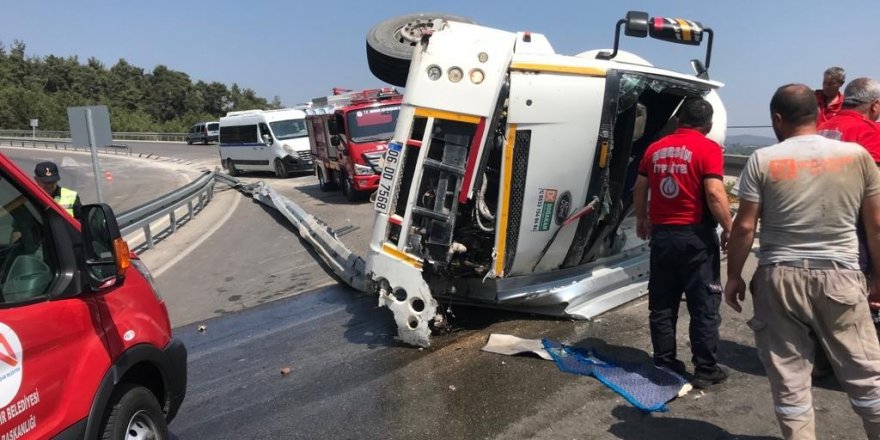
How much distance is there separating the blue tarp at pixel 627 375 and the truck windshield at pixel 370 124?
35.4 feet

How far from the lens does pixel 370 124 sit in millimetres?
14938

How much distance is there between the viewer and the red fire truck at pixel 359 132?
14633 mm

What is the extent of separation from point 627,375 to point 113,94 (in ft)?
295

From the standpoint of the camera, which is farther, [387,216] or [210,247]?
[210,247]

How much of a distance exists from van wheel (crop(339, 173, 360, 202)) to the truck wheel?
7.51 metres

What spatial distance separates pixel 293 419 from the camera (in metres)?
4.04

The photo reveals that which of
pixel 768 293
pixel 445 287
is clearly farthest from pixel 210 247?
pixel 768 293

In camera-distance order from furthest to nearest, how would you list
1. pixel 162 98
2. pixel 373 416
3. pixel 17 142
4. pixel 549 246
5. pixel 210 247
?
pixel 162 98, pixel 17 142, pixel 210 247, pixel 549 246, pixel 373 416

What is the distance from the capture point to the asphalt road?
363cm

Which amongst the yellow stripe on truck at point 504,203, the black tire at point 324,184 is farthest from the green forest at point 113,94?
the yellow stripe on truck at point 504,203

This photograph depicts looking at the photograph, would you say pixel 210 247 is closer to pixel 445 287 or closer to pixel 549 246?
pixel 445 287

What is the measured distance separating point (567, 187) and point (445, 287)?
1.33 m

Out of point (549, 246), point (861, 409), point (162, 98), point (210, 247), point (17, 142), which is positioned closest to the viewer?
point (861, 409)

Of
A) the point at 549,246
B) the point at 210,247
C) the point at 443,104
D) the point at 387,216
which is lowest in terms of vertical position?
the point at 210,247
